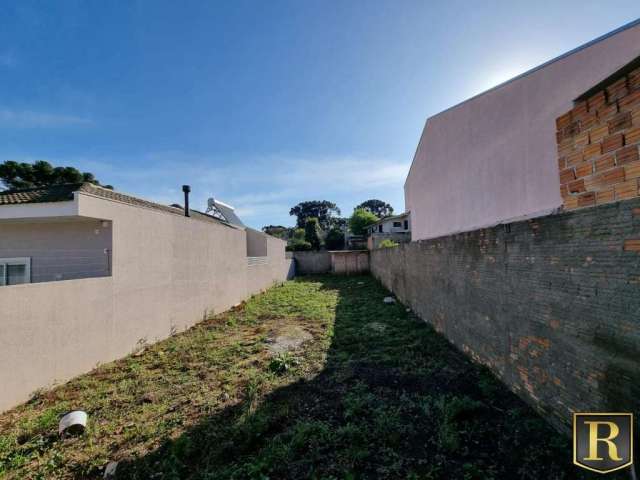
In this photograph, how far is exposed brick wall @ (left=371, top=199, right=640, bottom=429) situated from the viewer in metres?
1.79

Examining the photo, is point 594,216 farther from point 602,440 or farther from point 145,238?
point 145,238

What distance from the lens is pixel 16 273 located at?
550cm

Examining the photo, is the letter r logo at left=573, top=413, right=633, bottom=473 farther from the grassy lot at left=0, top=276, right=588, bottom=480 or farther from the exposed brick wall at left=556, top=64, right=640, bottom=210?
the exposed brick wall at left=556, top=64, right=640, bottom=210

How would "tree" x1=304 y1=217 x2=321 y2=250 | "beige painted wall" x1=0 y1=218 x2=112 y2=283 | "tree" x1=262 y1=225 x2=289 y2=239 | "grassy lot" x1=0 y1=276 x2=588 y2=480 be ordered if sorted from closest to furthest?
"grassy lot" x1=0 y1=276 x2=588 y2=480, "beige painted wall" x1=0 y1=218 x2=112 y2=283, "tree" x1=304 y1=217 x2=321 y2=250, "tree" x1=262 y1=225 x2=289 y2=239

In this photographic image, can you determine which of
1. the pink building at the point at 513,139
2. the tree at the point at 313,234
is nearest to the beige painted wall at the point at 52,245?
the pink building at the point at 513,139

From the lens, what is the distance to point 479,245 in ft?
12.4

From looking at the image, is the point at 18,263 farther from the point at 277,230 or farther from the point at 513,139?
the point at 277,230

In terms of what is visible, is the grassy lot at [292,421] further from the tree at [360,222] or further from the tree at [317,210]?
the tree at [317,210]

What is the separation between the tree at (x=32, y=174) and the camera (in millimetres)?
18109

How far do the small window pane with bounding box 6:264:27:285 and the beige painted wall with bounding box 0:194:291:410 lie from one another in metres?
2.28

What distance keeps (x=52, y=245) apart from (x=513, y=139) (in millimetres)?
9441

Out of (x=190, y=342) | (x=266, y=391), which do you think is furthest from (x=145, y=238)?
(x=266, y=391)

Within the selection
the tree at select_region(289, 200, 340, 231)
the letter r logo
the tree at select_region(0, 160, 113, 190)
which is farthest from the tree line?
the letter r logo

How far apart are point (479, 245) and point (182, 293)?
616 cm
